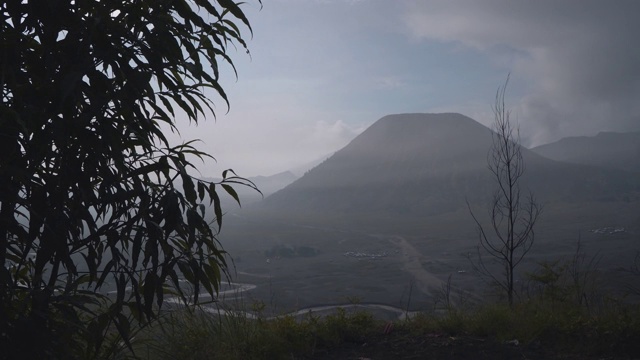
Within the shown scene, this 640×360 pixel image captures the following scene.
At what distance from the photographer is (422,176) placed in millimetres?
114875

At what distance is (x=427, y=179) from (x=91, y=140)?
366 feet

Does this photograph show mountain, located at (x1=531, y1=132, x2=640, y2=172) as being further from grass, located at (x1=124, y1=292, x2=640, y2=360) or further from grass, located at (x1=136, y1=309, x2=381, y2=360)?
grass, located at (x1=136, y1=309, x2=381, y2=360)

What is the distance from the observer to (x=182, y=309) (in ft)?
15.2

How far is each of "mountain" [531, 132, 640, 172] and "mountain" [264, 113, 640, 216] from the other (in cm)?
2382

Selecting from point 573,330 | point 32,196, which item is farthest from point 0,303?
point 573,330

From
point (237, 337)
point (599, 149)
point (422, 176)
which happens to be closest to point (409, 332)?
point (237, 337)

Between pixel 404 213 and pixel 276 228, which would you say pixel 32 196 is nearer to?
pixel 276 228

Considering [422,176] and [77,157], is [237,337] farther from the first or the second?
[422,176]

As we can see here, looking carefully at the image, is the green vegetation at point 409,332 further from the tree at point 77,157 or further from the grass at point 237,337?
the tree at point 77,157

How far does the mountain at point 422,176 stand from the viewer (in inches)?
3691

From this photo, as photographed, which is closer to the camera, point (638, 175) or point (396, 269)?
point (396, 269)

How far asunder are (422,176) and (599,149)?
264 ft

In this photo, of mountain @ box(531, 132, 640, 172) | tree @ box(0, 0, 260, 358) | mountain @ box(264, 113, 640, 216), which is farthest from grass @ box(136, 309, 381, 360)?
mountain @ box(531, 132, 640, 172)

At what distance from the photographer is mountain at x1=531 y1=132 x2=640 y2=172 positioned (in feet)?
437
